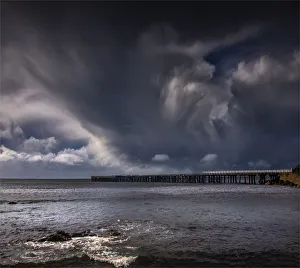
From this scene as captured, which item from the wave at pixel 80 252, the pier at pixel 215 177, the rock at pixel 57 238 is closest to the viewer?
the wave at pixel 80 252

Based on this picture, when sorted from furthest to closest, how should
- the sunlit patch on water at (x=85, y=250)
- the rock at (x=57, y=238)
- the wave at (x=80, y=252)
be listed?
1. the rock at (x=57, y=238)
2. the sunlit patch on water at (x=85, y=250)
3. the wave at (x=80, y=252)

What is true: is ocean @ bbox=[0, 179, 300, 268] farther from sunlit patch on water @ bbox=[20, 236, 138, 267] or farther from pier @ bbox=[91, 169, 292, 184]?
pier @ bbox=[91, 169, 292, 184]

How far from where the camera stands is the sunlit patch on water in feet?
43.0

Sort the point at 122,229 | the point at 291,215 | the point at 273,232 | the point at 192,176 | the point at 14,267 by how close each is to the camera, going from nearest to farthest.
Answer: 1. the point at 14,267
2. the point at 273,232
3. the point at 122,229
4. the point at 291,215
5. the point at 192,176

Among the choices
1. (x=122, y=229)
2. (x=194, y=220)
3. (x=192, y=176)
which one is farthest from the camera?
(x=192, y=176)

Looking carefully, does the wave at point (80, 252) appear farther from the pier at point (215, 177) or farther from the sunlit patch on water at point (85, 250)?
the pier at point (215, 177)

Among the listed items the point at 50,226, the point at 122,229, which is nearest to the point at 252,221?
the point at 122,229

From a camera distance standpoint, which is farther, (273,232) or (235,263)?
(273,232)

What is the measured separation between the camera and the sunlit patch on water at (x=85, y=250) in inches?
516

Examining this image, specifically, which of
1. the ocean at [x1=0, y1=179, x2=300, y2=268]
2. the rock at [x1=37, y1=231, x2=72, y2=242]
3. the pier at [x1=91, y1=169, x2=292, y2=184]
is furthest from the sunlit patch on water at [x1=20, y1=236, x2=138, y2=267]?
the pier at [x1=91, y1=169, x2=292, y2=184]

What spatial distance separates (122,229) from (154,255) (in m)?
6.73

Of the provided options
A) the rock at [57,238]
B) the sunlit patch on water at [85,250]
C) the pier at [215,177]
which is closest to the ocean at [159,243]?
the sunlit patch on water at [85,250]

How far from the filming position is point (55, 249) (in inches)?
580

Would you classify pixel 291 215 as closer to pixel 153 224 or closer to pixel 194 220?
pixel 194 220
